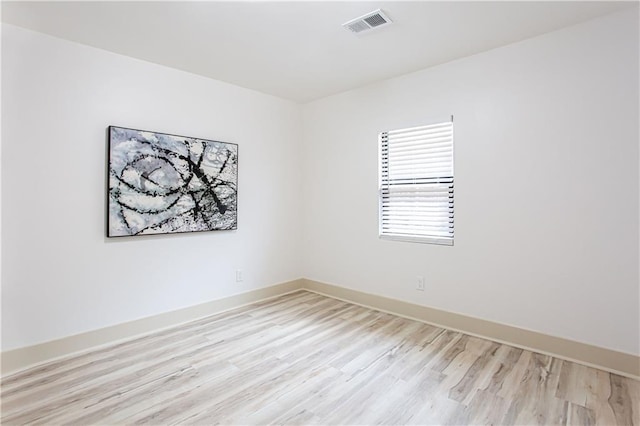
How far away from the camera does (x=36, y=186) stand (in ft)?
8.39

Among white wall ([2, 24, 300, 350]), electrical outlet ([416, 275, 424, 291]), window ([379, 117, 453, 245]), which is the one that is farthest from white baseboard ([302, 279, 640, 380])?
white wall ([2, 24, 300, 350])

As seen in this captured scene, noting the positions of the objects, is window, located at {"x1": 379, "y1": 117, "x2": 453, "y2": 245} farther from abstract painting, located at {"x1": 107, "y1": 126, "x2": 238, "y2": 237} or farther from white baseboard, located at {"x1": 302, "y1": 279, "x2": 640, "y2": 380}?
abstract painting, located at {"x1": 107, "y1": 126, "x2": 238, "y2": 237}

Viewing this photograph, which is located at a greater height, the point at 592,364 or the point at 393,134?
the point at 393,134

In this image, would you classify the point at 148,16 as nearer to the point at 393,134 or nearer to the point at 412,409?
the point at 393,134

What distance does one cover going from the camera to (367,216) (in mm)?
3887

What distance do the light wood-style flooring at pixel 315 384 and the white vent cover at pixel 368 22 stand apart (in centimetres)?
258

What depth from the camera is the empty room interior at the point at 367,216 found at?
7.29 feet

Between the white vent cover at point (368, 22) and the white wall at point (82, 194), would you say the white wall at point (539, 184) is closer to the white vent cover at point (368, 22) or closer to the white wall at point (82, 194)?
the white vent cover at point (368, 22)

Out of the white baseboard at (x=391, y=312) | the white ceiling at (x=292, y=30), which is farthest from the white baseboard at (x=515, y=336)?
the white ceiling at (x=292, y=30)

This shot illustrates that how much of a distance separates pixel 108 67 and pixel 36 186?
117 centimetres

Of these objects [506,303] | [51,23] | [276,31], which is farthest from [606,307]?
[51,23]

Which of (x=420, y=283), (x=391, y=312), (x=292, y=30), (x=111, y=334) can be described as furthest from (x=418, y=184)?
(x=111, y=334)

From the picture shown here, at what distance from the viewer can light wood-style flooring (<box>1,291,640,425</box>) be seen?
1.93m

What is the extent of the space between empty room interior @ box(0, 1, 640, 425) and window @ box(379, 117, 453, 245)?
0.08 feet
